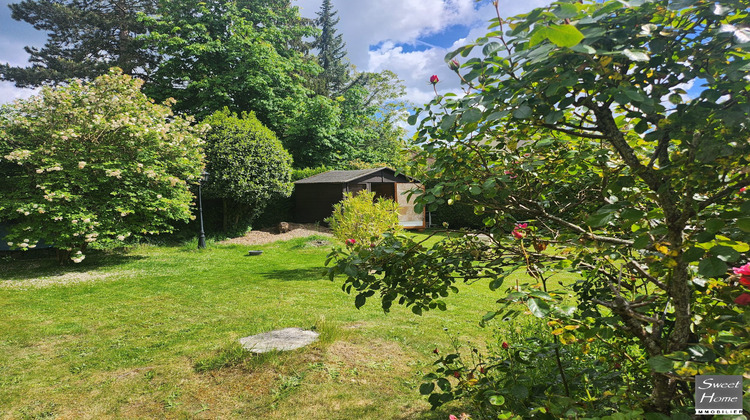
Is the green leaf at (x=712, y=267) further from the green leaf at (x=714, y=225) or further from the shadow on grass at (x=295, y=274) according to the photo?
the shadow on grass at (x=295, y=274)

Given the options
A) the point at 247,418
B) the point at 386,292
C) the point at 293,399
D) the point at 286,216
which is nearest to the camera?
the point at 386,292

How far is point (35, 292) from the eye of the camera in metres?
7.42

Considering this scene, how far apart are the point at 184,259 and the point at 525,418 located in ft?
35.7

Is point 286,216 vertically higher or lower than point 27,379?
higher

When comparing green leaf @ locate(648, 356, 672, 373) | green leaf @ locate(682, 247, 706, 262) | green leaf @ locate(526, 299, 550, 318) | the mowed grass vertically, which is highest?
green leaf @ locate(682, 247, 706, 262)

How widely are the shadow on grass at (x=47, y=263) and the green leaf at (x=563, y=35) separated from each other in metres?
11.4

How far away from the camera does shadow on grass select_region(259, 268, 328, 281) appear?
844cm

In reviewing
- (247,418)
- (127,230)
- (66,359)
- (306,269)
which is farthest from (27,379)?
(127,230)

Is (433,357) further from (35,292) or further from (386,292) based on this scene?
(35,292)

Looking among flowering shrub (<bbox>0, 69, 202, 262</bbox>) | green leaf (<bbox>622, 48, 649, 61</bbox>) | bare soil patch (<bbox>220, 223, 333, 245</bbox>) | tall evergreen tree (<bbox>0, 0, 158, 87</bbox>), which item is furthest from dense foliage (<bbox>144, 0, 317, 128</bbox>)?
green leaf (<bbox>622, 48, 649, 61</bbox>)

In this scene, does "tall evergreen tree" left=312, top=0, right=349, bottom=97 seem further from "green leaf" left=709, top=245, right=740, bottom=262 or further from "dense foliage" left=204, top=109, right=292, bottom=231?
"green leaf" left=709, top=245, right=740, bottom=262

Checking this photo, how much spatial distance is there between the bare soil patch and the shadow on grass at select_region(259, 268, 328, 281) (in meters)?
5.07

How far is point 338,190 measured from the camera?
17.0m

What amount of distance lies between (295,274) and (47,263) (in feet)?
23.4
